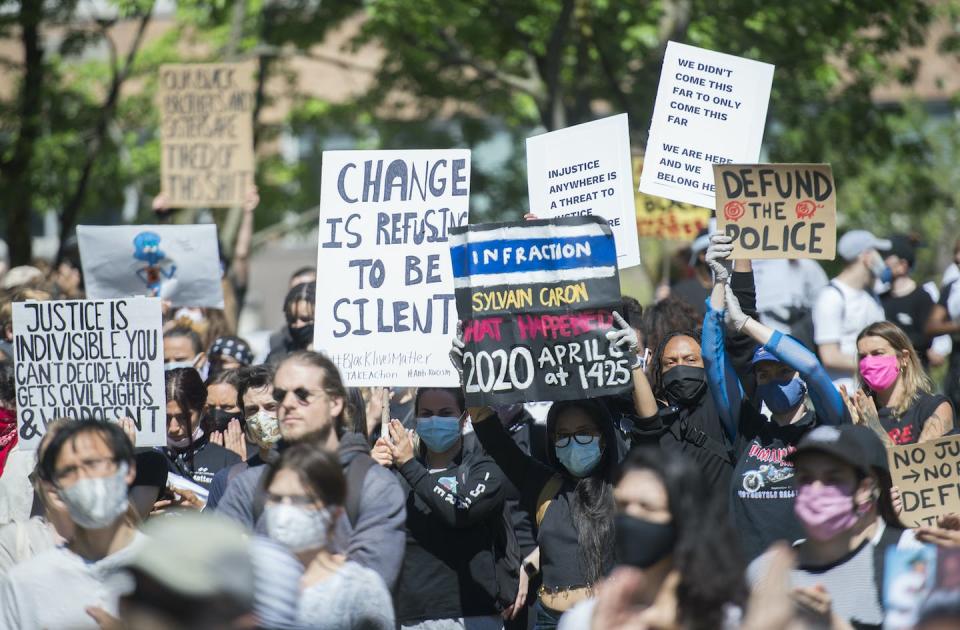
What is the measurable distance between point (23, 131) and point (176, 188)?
463 centimetres

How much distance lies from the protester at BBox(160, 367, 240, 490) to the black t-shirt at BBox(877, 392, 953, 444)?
3.25 metres

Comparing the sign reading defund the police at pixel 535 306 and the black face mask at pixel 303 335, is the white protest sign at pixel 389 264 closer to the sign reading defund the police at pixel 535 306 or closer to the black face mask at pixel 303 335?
the sign reading defund the police at pixel 535 306

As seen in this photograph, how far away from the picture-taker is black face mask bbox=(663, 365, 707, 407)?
6.74 m

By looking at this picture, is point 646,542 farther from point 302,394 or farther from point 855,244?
→ point 855,244

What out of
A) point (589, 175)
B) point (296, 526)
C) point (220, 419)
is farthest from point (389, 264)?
point (296, 526)

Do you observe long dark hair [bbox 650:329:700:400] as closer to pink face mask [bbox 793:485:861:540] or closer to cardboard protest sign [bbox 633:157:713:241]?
pink face mask [bbox 793:485:861:540]

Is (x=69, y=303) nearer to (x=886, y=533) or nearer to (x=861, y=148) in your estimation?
(x=886, y=533)

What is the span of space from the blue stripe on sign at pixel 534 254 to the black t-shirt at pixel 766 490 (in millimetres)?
1100

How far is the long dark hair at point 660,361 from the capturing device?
6.90m

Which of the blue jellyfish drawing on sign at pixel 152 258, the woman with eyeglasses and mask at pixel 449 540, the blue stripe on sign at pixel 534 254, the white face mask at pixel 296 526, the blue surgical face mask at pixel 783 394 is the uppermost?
the blue jellyfish drawing on sign at pixel 152 258

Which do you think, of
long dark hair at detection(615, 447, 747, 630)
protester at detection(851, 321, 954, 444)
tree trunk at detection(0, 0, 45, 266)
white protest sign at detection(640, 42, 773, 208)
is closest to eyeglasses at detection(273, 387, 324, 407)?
long dark hair at detection(615, 447, 747, 630)

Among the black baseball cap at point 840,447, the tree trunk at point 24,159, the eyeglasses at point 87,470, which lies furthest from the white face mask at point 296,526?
the tree trunk at point 24,159

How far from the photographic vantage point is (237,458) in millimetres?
7285

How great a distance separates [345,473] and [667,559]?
1434 millimetres
